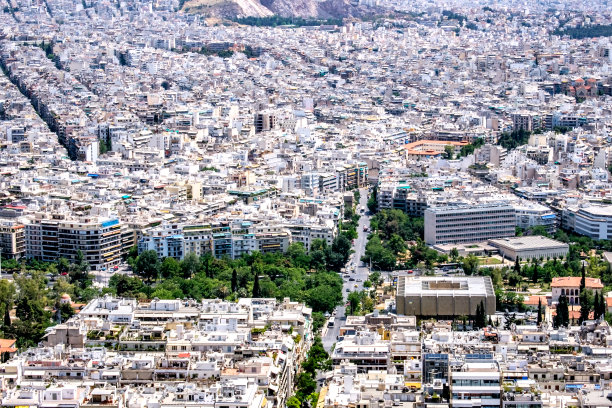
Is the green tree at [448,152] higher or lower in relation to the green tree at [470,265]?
higher

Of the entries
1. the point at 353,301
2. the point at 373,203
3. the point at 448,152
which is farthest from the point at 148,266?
the point at 448,152

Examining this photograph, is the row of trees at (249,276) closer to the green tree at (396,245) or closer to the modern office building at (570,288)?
the green tree at (396,245)

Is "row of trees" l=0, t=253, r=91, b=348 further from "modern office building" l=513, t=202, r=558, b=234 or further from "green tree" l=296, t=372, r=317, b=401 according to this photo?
"modern office building" l=513, t=202, r=558, b=234

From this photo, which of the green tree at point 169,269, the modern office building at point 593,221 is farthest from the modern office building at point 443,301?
the modern office building at point 593,221

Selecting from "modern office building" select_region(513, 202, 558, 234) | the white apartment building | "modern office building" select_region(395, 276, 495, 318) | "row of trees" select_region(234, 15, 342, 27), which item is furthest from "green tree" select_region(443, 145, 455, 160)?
"row of trees" select_region(234, 15, 342, 27)

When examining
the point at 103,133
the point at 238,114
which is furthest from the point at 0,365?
the point at 238,114
